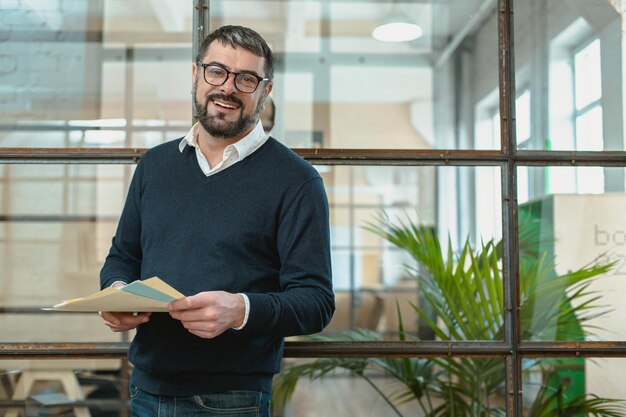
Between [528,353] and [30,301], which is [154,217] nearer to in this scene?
[30,301]

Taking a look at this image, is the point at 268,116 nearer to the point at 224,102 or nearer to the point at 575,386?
the point at 224,102

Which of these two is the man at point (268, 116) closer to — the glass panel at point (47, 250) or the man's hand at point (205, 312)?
the glass panel at point (47, 250)

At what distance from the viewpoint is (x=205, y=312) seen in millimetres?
1201

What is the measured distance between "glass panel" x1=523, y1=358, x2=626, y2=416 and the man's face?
92cm

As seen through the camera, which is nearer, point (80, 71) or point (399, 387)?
point (399, 387)

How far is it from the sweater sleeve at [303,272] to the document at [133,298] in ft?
0.60

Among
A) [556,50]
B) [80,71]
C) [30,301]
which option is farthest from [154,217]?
[556,50]

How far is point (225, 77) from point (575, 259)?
99 centimetres

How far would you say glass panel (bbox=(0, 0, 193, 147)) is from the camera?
1.81 m

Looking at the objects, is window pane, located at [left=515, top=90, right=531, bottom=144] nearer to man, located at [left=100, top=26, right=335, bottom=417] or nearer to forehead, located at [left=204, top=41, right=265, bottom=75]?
man, located at [left=100, top=26, right=335, bottom=417]

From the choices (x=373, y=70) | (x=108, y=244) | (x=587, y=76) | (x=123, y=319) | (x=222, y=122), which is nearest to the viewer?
Answer: (x=123, y=319)

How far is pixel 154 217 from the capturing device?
1.46 m

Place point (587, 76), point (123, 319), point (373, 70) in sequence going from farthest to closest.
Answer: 1. point (373, 70)
2. point (587, 76)
3. point (123, 319)

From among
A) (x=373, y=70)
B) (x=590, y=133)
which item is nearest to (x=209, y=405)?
(x=590, y=133)
